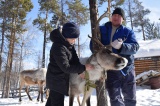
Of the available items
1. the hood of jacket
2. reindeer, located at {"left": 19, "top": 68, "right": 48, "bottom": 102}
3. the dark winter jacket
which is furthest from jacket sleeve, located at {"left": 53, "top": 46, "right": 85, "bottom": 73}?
reindeer, located at {"left": 19, "top": 68, "right": 48, "bottom": 102}

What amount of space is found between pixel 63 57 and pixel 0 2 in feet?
60.2

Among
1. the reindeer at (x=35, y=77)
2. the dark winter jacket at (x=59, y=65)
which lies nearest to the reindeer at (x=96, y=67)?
the dark winter jacket at (x=59, y=65)

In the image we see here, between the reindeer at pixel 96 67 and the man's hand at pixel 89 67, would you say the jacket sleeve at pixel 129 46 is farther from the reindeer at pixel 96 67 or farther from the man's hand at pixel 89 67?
the man's hand at pixel 89 67

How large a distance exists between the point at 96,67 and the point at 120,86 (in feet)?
Result: 1.79

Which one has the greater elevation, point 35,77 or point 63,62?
point 63,62

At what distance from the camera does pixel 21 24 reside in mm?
20266

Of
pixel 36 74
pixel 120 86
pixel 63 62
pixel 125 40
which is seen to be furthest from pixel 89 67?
pixel 36 74

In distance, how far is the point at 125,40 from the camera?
393 centimetres

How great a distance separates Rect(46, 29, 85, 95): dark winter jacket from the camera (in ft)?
11.3

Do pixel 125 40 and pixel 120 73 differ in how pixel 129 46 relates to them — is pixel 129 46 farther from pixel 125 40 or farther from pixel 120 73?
pixel 120 73

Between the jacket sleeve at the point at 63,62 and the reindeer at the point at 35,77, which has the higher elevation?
the jacket sleeve at the point at 63,62

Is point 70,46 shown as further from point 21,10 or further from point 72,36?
point 21,10

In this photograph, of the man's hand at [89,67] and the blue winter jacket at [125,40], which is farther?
the blue winter jacket at [125,40]

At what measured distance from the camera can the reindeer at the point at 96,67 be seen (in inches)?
137
